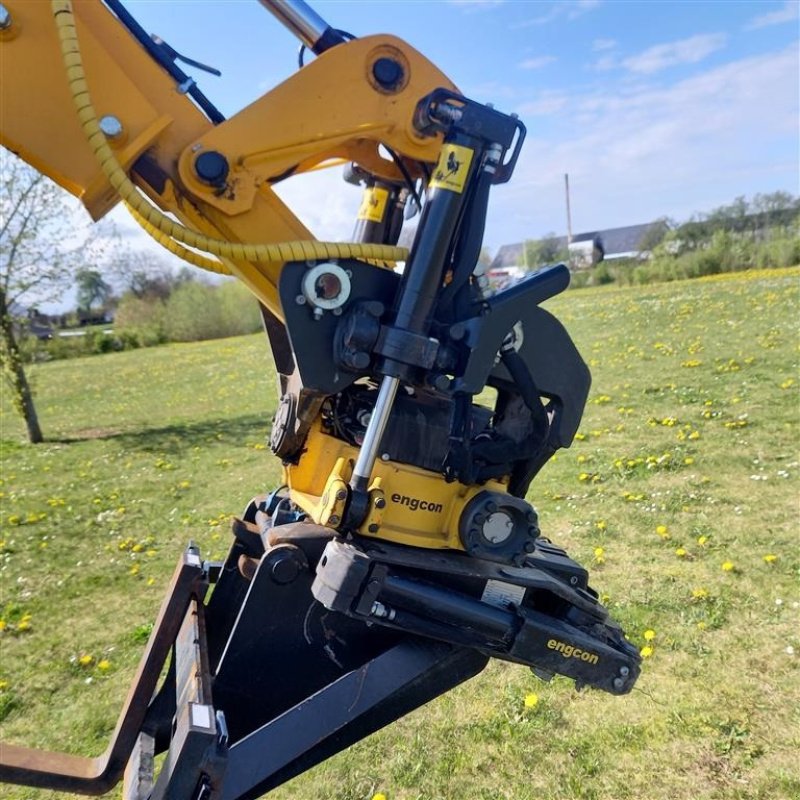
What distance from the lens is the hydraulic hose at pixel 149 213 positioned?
228 centimetres

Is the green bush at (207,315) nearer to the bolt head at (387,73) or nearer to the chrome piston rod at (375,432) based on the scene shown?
the bolt head at (387,73)

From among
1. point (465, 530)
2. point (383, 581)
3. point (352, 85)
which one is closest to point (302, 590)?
point (383, 581)

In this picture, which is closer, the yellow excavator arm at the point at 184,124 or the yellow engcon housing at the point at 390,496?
the yellow excavator arm at the point at 184,124

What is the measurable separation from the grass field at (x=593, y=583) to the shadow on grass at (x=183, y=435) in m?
0.10

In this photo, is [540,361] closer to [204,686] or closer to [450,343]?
[450,343]

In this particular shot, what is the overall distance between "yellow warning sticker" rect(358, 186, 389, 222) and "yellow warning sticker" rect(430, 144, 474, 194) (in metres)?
0.63

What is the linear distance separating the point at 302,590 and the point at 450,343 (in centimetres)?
109

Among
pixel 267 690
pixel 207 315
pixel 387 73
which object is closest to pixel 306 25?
pixel 387 73

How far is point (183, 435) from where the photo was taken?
1385cm

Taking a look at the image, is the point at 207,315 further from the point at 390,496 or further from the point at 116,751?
the point at 390,496

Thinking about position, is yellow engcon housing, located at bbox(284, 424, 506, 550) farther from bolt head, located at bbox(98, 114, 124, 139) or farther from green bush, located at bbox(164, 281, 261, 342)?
green bush, located at bbox(164, 281, 261, 342)

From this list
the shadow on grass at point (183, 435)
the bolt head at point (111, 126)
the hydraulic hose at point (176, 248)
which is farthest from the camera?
the shadow on grass at point (183, 435)

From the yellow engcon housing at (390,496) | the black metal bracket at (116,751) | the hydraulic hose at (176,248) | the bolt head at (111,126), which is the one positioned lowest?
the black metal bracket at (116,751)

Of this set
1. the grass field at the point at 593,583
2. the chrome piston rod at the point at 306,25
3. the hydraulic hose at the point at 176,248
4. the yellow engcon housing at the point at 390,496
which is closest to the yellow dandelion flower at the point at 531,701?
the grass field at the point at 593,583
